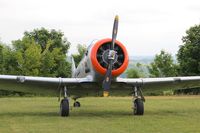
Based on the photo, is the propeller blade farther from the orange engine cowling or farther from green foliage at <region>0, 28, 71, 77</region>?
green foliage at <region>0, 28, 71, 77</region>

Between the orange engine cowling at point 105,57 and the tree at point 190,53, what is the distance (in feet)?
131

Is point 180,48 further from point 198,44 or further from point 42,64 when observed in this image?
point 42,64

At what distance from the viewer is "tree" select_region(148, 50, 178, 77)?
61.6m

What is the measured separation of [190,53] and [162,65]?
7475 mm

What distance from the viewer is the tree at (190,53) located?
5484 cm

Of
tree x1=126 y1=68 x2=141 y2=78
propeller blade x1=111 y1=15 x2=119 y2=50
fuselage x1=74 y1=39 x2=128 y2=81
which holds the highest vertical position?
tree x1=126 y1=68 x2=141 y2=78

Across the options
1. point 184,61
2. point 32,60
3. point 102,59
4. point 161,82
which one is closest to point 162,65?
point 184,61

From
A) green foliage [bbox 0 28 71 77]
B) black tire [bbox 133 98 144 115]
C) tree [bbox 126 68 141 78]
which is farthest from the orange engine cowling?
tree [bbox 126 68 141 78]

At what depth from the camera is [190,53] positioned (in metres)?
56.2

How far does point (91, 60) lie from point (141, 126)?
4282 mm

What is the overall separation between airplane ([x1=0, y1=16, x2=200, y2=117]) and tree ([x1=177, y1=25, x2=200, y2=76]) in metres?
37.7

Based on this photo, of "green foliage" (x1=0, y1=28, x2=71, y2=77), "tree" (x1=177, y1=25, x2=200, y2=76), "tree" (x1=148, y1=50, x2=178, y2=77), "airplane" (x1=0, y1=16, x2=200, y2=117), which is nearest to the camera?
"airplane" (x1=0, y1=16, x2=200, y2=117)

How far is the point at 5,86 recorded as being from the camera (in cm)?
1758

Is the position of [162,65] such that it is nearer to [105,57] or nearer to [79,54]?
[79,54]
